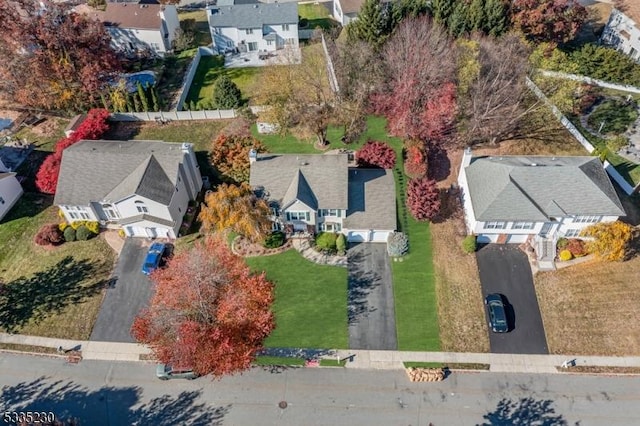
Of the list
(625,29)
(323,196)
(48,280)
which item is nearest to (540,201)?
(323,196)

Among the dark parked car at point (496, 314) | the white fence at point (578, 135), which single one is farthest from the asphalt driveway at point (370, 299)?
the white fence at point (578, 135)

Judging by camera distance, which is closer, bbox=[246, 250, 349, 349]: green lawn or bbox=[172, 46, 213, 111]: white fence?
bbox=[246, 250, 349, 349]: green lawn

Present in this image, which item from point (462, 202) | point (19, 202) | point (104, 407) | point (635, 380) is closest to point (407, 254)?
point (462, 202)

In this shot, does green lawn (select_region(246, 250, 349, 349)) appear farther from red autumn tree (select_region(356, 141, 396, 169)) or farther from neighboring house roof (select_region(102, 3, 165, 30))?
neighboring house roof (select_region(102, 3, 165, 30))

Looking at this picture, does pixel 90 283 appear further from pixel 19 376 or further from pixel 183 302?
pixel 183 302

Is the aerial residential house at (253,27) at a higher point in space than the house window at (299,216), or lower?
higher

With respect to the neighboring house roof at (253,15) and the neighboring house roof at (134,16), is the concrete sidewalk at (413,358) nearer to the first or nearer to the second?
the neighboring house roof at (253,15)

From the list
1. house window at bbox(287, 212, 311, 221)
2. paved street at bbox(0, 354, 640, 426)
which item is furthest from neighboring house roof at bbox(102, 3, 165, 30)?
paved street at bbox(0, 354, 640, 426)
